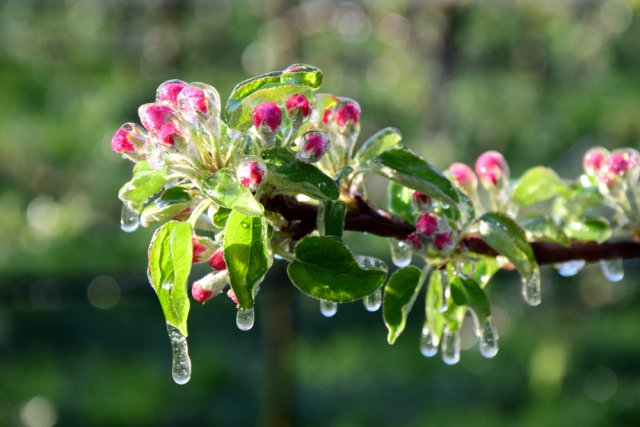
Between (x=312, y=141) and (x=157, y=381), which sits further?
(x=157, y=381)

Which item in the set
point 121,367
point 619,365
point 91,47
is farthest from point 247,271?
point 91,47

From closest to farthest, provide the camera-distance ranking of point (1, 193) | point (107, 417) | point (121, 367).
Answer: point (107, 417)
point (121, 367)
point (1, 193)

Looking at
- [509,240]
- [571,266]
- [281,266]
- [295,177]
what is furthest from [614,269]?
[281,266]

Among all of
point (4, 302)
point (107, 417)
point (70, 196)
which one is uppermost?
point (70, 196)

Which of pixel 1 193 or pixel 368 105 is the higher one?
pixel 368 105

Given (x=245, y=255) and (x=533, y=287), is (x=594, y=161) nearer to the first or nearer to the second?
(x=533, y=287)

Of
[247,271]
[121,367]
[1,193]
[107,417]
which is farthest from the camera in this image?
[1,193]

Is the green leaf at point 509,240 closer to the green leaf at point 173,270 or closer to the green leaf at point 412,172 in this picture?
the green leaf at point 412,172

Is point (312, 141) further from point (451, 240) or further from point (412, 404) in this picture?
point (412, 404)
